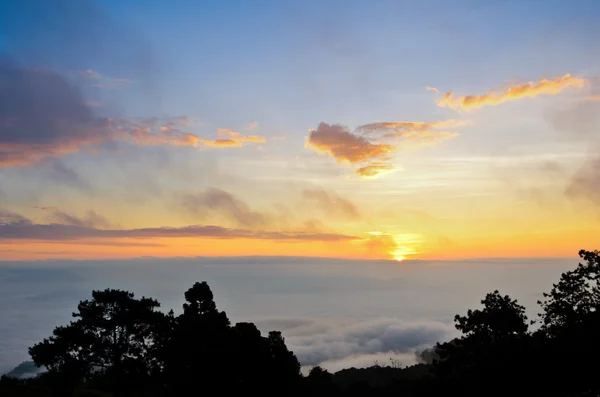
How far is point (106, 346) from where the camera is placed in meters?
31.9

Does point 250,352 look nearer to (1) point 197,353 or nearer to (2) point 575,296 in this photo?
(1) point 197,353

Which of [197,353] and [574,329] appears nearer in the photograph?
[574,329]

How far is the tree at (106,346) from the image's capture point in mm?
31469

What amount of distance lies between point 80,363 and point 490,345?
27.3 meters

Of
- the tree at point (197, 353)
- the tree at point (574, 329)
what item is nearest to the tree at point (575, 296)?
the tree at point (574, 329)

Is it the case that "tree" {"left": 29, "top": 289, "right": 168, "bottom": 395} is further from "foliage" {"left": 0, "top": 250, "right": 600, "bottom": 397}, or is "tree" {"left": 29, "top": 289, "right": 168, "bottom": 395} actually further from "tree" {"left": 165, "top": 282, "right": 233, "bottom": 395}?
"tree" {"left": 165, "top": 282, "right": 233, "bottom": 395}

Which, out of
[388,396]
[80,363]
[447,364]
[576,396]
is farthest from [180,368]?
[388,396]

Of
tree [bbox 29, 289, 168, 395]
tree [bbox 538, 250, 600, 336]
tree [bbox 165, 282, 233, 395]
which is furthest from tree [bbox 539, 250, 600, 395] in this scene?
tree [bbox 29, 289, 168, 395]

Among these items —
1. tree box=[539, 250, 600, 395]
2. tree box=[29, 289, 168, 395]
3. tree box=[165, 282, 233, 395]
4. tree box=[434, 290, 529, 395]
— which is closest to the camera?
tree box=[539, 250, 600, 395]

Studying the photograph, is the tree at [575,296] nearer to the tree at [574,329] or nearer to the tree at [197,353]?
the tree at [574,329]

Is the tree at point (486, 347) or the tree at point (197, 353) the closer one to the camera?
the tree at point (486, 347)

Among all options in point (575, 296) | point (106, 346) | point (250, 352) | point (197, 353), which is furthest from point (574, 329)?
point (106, 346)

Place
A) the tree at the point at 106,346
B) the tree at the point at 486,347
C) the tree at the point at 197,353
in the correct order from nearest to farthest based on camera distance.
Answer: the tree at the point at 486,347, the tree at the point at 197,353, the tree at the point at 106,346

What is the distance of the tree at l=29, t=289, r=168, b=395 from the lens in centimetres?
3147
